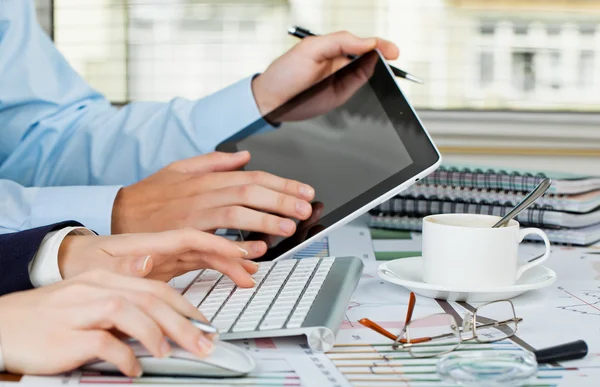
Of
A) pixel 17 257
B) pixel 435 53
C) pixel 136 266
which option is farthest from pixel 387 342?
pixel 435 53

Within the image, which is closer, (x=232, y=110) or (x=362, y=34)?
(x=232, y=110)

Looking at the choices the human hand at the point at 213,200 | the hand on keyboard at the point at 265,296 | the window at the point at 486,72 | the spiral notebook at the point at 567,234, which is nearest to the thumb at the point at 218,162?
the human hand at the point at 213,200

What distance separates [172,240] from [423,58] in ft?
3.74

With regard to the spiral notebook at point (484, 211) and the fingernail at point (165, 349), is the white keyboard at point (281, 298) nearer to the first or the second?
the fingernail at point (165, 349)

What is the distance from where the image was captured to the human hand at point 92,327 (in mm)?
528

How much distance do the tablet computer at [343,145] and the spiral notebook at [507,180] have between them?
0.75 ft

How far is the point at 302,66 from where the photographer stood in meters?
1.20

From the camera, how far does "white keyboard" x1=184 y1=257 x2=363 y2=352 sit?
0.61m

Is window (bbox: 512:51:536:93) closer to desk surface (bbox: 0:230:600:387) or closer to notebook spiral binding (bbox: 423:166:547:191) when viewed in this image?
notebook spiral binding (bbox: 423:166:547:191)

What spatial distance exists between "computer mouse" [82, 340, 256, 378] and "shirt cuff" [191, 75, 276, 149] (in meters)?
0.71

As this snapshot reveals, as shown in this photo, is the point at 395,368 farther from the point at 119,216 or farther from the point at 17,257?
the point at 119,216

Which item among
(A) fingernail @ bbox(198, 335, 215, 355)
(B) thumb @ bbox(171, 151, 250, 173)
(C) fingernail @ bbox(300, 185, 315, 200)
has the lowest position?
(A) fingernail @ bbox(198, 335, 215, 355)

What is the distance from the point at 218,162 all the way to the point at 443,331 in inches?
18.3

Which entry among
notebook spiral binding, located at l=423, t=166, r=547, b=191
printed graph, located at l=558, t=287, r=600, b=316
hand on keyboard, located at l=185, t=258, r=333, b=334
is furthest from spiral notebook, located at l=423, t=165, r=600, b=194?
hand on keyboard, located at l=185, t=258, r=333, b=334
